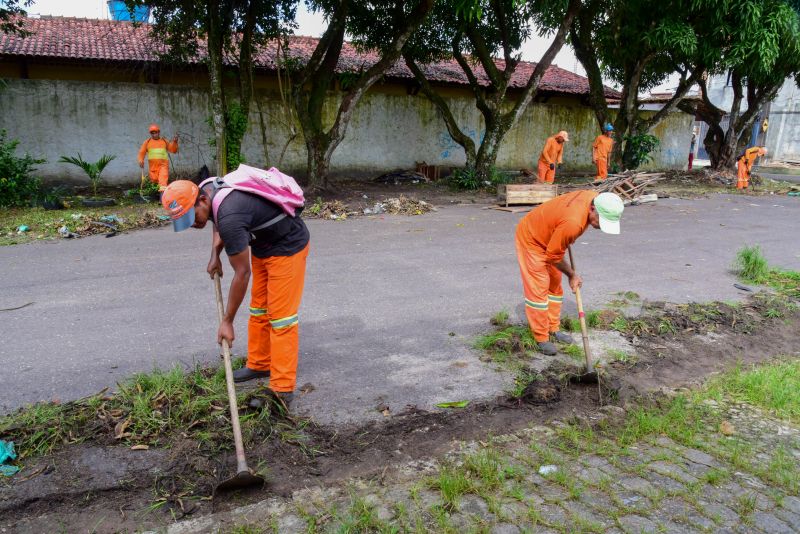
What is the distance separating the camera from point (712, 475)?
2.85 metres

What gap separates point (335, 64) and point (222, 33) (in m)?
2.42

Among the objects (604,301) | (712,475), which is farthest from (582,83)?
(712,475)

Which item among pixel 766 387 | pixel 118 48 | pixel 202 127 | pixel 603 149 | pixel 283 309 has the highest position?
pixel 118 48

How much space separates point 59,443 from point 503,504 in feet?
7.52

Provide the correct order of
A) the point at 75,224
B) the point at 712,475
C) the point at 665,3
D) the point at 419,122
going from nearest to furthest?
the point at 712,475, the point at 75,224, the point at 665,3, the point at 419,122

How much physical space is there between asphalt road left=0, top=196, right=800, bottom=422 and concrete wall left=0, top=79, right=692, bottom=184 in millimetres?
5788

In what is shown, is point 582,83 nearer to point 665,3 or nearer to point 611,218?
point 665,3

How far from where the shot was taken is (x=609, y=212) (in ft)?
12.8

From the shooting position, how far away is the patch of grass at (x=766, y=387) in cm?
359

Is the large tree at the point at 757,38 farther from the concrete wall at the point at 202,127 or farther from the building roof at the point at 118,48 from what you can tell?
the concrete wall at the point at 202,127

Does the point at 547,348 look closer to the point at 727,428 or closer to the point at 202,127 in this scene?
the point at 727,428

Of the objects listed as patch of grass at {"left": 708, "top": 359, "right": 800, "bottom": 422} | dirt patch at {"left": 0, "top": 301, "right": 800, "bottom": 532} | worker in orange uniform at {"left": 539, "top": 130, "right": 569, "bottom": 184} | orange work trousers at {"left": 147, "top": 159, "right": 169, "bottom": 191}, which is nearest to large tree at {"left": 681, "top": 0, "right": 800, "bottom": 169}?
worker in orange uniform at {"left": 539, "top": 130, "right": 569, "bottom": 184}

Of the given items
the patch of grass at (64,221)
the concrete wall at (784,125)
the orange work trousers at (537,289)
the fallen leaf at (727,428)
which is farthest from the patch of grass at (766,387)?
the concrete wall at (784,125)

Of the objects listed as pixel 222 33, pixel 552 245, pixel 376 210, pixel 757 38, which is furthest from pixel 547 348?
pixel 757 38
